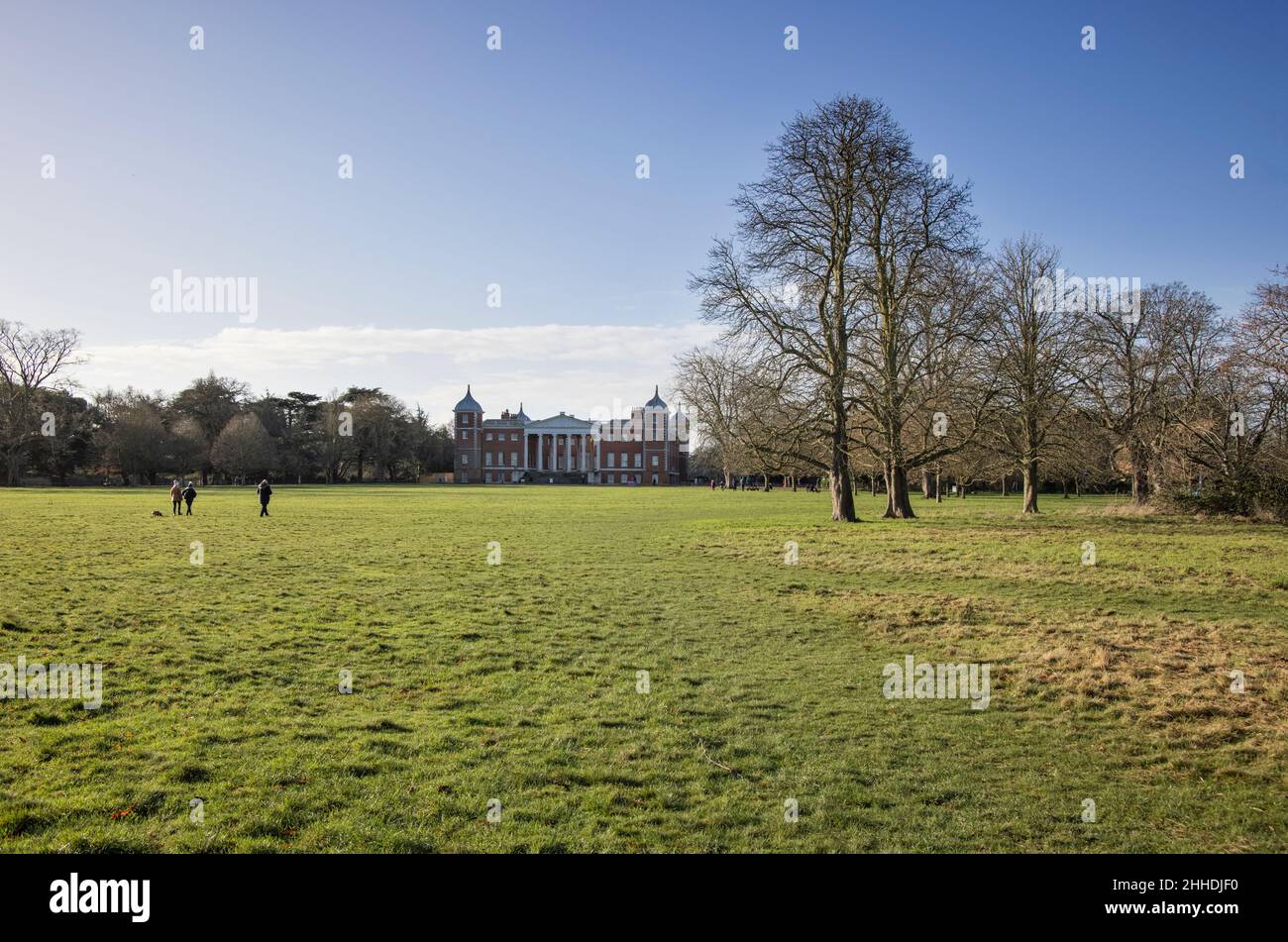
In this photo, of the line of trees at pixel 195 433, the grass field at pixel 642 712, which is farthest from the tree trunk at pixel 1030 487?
the line of trees at pixel 195 433

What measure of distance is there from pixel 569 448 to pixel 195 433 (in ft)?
201

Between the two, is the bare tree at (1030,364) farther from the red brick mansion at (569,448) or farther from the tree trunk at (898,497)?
the red brick mansion at (569,448)

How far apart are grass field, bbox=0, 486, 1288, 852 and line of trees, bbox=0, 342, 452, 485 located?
6916cm

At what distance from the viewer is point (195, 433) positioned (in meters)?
86.6

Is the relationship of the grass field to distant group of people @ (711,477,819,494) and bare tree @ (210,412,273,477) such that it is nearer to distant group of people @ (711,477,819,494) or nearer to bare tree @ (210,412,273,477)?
distant group of people @ (711,477,819,494)

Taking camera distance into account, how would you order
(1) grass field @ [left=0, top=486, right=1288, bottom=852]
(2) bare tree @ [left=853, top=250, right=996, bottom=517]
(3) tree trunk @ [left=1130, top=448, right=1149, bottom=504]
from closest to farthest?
1. (1) grass field @ [left=0, top=486, right=1288, bottom=852]
2. (2) bare tree @ [left=853, top=250, right=996, bottom=517]
3. (3) tree trunk @ [left=1130, top=448, right=1149, bottom=504]

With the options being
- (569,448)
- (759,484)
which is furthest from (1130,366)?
(569,448)

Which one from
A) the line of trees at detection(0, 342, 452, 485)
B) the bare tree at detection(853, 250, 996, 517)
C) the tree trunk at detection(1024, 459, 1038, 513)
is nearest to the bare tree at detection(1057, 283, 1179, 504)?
the tree trunk at detection(1024, 459, 1038, 513)

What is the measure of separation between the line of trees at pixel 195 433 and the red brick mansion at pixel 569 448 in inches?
438

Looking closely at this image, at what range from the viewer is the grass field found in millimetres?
5168

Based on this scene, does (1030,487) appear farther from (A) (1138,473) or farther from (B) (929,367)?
(B) (929,367)

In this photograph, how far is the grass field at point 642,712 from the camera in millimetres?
5168

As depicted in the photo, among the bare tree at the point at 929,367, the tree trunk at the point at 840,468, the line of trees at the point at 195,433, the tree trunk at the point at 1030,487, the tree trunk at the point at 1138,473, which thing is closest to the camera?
the bare tree at the point at 929,367
